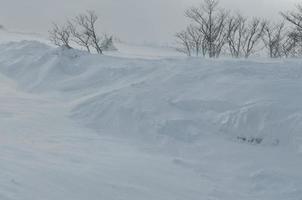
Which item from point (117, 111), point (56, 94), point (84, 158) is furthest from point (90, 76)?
point (84, 158)

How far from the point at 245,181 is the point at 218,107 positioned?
105 inches

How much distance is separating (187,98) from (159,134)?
1489 millimetres

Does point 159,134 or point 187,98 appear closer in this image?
point 159,134

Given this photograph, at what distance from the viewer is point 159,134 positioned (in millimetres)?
9086

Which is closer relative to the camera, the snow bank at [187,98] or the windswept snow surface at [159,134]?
the windswept snow surface at [159,134]

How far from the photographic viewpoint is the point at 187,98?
1023 cm

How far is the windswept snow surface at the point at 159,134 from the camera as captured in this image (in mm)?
6387

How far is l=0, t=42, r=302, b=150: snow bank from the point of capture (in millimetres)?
8836

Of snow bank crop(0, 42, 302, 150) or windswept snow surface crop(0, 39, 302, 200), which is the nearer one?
windswept snow surface crop(0, 39, 302, 200)

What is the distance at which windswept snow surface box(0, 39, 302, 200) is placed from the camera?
6.39 metres

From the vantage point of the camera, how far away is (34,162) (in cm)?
655

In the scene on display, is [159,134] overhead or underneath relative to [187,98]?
underneath

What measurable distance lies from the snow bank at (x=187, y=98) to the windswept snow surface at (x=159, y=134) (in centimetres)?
2

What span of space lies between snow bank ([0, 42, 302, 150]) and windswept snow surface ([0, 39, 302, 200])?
2 centimetres
